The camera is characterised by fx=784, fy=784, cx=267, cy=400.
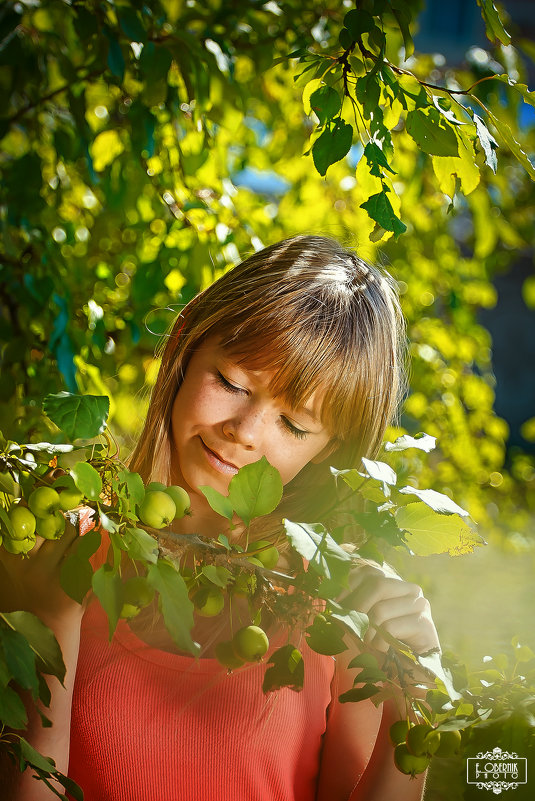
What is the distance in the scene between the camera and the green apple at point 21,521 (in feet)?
1.84

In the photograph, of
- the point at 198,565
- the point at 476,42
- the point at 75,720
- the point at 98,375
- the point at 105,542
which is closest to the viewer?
the point at 198,565

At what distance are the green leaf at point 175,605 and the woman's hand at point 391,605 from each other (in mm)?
218

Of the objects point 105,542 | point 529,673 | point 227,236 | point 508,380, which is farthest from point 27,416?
point 508,380

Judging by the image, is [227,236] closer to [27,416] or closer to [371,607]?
[27,416]

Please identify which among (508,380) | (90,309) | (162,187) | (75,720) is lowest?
(508,380)

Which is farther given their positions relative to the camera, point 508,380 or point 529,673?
point 508,380

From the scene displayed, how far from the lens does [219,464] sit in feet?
2.77

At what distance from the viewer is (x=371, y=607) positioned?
69 cm

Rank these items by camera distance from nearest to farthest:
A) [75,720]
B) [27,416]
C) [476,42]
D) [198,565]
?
1. [198,565]
2. [75,720]
3. [27,416]
4. [476,42]

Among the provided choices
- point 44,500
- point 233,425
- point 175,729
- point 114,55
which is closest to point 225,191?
point 114,55

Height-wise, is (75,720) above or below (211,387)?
below

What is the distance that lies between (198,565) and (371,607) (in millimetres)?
176

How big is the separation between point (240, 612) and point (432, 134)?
560 mm

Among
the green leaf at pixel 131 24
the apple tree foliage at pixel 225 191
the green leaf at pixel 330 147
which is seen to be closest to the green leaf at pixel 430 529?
the apple tree foliage at pixel 225 191
